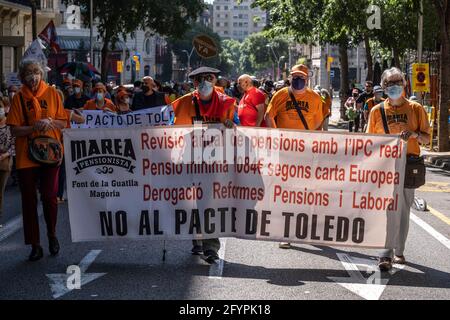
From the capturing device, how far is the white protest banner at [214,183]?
8.41 meters

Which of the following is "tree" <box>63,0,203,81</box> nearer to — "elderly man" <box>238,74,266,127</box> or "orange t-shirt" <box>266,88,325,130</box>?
"elderly man" <box>238,74,266,127</box>

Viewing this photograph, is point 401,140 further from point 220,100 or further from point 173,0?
point 173,0

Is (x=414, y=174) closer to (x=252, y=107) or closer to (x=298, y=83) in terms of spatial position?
(x=298, y=83)

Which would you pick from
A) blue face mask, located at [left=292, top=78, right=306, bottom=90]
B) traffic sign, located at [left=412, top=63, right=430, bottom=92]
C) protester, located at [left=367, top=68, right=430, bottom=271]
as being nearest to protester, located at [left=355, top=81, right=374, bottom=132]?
traffic sign, located at [left=412, top=63, right=430, bottom=92]

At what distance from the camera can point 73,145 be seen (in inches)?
338

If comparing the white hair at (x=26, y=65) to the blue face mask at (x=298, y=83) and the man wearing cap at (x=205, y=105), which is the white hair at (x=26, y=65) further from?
the blue face mask at (x=298, y=83)

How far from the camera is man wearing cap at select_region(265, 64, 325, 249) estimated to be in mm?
10086

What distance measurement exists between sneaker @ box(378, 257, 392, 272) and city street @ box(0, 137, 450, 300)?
76mm

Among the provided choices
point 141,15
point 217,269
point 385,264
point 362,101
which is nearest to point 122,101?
point 217,269

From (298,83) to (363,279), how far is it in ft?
8.78

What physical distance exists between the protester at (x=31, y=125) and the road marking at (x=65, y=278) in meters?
0.52

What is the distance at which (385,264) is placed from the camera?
8.49 m

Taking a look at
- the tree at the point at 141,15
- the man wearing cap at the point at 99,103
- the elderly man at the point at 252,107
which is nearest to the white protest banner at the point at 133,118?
the man wearing cap at the point at 99,103
